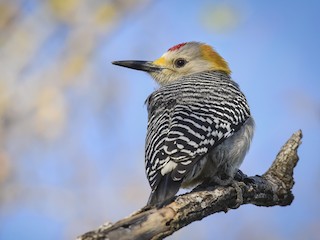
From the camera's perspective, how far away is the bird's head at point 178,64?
7852 millimetres

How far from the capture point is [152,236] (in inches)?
166

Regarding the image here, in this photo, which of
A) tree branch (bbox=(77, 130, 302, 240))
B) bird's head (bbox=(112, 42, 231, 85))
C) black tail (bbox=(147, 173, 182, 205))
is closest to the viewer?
tree branch (bbox=(77, 130, 302, 240))

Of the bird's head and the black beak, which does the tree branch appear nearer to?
the bird's head

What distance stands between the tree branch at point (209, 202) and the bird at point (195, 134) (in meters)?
0.15

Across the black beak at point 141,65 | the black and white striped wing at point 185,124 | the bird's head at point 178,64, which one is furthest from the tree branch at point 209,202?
the black beak at point 141,65

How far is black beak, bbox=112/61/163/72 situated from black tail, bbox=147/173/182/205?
310 centimetres

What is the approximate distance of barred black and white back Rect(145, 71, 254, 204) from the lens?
5039 mm

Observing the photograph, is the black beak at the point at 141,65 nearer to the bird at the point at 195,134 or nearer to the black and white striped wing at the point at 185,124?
the bird at the point at 195,134

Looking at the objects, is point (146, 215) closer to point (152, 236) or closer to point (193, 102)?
point (152, 236)

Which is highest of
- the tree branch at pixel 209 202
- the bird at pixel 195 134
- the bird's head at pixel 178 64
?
the bird's head at pixel 178 64

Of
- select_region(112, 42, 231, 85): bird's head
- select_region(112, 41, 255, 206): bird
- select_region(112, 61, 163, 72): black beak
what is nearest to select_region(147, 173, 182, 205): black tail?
select_region(112, 41, 255, 206): bird

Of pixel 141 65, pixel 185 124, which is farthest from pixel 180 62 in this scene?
pixel 185 124

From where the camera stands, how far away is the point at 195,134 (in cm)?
532

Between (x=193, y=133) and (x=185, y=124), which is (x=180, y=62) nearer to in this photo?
(x=185, y=124)
